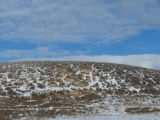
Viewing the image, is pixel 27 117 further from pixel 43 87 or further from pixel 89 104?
pixel 43 87

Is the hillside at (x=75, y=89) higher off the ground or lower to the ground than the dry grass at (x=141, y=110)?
higher

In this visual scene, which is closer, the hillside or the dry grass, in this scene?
the dry grass

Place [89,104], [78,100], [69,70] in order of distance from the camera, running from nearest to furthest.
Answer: [89,104] → [78,100] → [69,70]

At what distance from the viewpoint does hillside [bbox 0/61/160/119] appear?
36441 millimetres

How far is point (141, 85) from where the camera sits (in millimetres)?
53344

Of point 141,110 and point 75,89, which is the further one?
point 75,89

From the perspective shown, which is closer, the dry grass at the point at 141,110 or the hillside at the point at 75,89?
the dry grass at the point at 141,110

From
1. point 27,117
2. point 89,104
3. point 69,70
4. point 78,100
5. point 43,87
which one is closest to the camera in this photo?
point 27,117

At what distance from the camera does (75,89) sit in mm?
48531

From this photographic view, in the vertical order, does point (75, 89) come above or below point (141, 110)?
above

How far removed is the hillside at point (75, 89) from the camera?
3644cm

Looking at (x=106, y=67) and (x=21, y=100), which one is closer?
(x=21, y=100)

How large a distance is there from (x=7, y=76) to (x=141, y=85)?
23409 millimetres

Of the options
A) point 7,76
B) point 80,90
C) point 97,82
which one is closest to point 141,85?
point 97,82
